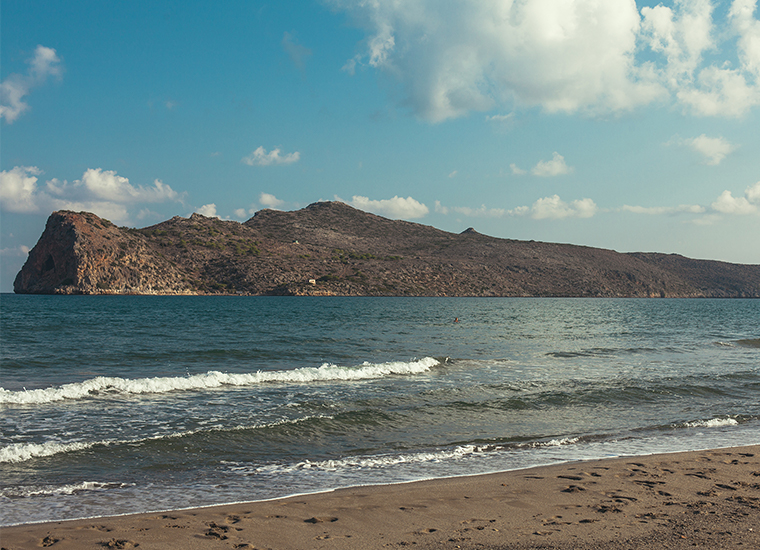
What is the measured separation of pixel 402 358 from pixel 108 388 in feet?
42.0

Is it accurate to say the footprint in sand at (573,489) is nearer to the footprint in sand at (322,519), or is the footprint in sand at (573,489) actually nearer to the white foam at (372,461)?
the white foam at (372,461)

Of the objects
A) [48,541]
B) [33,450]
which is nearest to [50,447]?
[33,450]

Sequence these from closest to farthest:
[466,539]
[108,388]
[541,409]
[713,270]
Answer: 1. [466,539]
2. [541,409]
3. [108,388]
4. [713,270]

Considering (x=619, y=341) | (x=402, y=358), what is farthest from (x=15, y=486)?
(x=619, y=341)

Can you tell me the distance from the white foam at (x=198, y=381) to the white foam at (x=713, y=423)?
992 centimetres

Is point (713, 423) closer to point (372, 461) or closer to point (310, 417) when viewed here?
point (372, 461)

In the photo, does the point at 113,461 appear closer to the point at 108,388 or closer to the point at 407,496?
the point at 407,496

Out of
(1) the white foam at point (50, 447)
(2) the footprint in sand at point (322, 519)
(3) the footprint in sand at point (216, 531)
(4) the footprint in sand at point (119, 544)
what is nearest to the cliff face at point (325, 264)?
(1) the white foam at point (50, 447)

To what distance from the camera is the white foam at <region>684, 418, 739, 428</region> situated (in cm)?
1223

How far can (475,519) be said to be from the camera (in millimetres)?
6105

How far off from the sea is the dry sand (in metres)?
0.68

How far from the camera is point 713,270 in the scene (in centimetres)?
19838

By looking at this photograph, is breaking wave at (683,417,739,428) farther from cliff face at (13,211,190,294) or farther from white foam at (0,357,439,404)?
cliff face at (13,211,190,294)

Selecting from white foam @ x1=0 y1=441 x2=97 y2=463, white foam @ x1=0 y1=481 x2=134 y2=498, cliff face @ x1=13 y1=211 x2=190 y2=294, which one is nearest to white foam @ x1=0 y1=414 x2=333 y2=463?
white foam @ x1=0 y1=441 x2=97 y2=463
